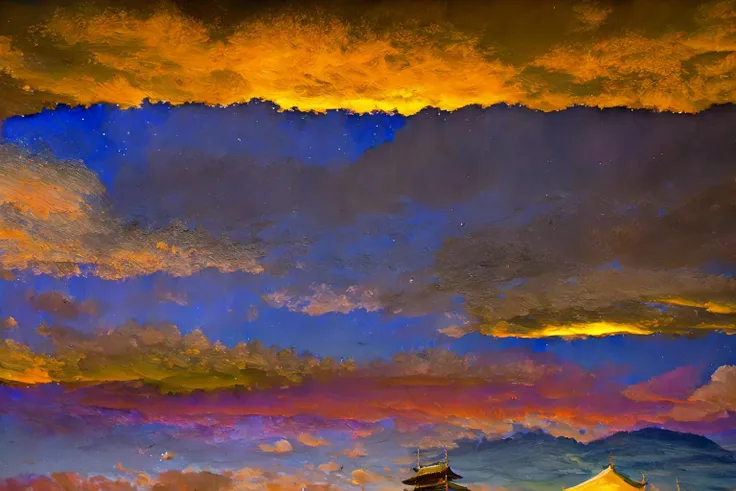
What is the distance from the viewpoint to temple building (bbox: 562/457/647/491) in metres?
4.91

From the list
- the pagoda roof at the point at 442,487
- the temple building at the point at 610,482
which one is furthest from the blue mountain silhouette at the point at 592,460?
the pagoda roof at the point at 442,487

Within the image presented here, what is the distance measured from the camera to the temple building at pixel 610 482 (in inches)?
193

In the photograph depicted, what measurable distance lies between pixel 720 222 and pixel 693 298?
0.62 meters

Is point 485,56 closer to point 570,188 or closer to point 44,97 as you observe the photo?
point 570,188

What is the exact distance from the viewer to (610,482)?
496 centimetres

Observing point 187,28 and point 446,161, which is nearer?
point 187,28

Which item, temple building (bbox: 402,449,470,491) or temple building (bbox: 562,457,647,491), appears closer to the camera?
temple building (bbox: 562,457,647,491)

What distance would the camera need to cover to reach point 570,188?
4613 millimetres

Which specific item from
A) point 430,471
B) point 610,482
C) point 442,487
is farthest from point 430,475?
point 610,482

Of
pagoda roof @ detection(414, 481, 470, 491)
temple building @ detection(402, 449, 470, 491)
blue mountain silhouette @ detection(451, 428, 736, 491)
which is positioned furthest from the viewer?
temple building @ detection(402, 449, 470, 491)

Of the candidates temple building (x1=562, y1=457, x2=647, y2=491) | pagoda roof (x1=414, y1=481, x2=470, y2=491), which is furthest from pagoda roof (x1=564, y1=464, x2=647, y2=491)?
pagoda roof (x1=414, y1=481, x2=470, y2=491)

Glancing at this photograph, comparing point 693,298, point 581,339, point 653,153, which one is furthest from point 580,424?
point 653,153

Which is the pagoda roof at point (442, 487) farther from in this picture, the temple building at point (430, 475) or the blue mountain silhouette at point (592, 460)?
the blue mountain silhouette at point (592, 460)

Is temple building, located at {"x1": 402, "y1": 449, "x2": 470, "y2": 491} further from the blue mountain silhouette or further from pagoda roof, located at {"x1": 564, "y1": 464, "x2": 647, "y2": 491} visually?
pagoda roof, located at {"x1": 564, "y1": 464, "x2": 647, "y2": 491}
